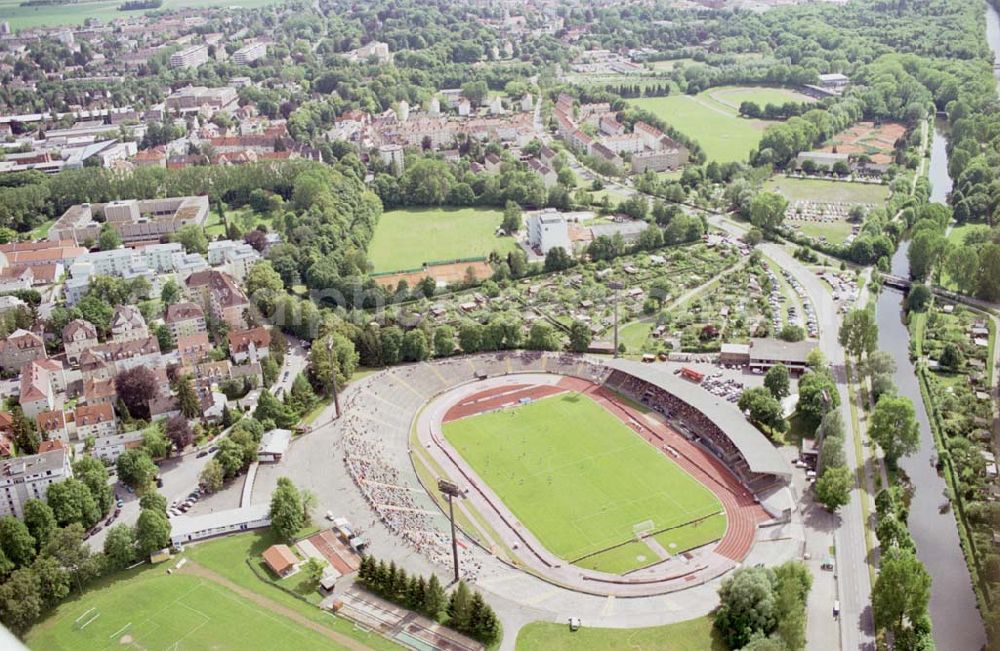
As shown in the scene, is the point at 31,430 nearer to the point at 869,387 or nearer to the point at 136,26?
the point at 869,387

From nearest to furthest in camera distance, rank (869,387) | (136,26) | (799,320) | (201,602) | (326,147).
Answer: (201,602) → (869,387) → (799,320) → (326,147) → (136,26)

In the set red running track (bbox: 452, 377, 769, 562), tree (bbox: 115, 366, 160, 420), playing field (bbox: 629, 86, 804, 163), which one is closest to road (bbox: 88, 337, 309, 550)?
tree (bbox: 115, 366, 160, 420)

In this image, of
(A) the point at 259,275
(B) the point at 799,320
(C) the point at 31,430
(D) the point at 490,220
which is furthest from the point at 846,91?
(C) the point at 31,430

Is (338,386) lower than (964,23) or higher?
lower

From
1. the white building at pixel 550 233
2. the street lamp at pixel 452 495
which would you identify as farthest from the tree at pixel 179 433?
the white building at pixel 550 233

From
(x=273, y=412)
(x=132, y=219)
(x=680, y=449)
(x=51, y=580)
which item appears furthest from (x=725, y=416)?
(x=132, y=219)

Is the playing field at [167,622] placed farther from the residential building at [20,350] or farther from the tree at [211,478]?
the residential building at [20,350]

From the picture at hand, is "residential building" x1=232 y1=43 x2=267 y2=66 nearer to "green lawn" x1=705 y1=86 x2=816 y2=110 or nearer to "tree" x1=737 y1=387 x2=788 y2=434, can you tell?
"green lawn" x1=705 y1=86 x2=816 y2=110
